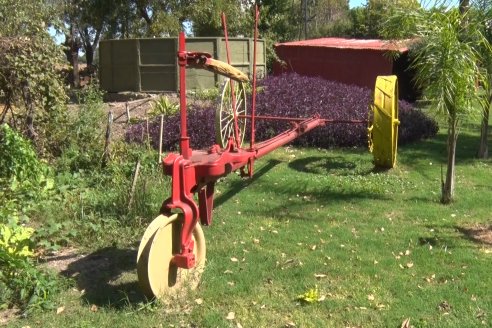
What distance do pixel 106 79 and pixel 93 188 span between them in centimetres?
1267

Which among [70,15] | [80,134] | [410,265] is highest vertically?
[70,15]

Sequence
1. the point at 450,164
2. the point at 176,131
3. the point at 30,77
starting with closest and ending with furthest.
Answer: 1. the point at 450,164
2. the point at 30,77
3. the point at 176,131

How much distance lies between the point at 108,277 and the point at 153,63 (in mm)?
13971

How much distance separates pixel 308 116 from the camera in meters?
12.2

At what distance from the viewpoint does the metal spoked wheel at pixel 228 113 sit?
691 centimetres

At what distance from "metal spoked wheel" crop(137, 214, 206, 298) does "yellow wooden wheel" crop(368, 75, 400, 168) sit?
16.2 ft

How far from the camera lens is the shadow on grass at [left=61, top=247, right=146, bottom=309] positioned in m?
4.70

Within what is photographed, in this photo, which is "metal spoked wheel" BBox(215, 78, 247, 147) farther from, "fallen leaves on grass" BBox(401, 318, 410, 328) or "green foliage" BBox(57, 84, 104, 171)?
"fallen leaves on grass" BBox(401, 318, 410, 328)

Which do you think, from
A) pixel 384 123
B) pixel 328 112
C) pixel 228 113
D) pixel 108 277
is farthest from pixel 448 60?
pixel 328 112

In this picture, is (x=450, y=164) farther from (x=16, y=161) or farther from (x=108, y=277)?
(x=16, y=161)

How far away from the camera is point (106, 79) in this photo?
19.8 m

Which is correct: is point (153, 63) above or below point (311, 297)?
above

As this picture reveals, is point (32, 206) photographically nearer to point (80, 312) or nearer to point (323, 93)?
point (80, 312)

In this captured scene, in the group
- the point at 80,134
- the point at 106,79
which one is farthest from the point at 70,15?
the point at 80,134
